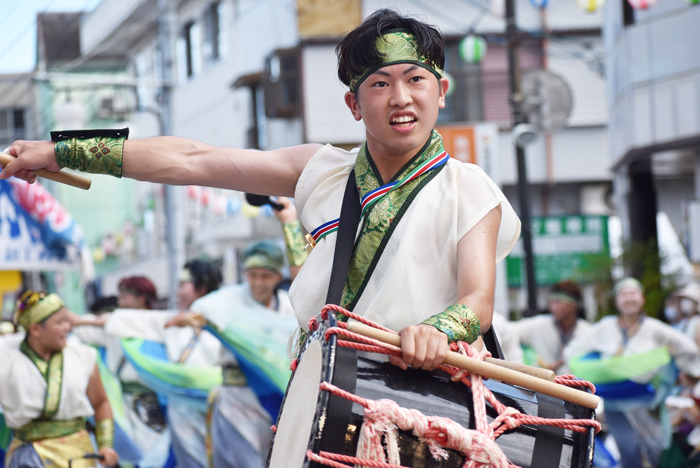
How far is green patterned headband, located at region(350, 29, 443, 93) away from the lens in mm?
2398

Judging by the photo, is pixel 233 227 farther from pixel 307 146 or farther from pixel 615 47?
pixel 307 146

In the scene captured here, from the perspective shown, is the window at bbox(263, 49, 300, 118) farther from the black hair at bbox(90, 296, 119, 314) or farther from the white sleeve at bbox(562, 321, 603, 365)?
the white sleeve at bbox(562, 321, 603, 365)

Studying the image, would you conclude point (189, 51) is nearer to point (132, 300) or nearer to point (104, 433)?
point (132, 300)

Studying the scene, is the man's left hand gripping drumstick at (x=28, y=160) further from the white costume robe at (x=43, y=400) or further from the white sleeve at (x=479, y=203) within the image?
the white costume robe at (x=43, y=400)

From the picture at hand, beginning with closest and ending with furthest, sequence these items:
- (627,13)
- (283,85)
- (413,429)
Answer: (413,429), (627,13), (283,85)

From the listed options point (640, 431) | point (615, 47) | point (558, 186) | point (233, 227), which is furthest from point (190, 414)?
point (233, 227)

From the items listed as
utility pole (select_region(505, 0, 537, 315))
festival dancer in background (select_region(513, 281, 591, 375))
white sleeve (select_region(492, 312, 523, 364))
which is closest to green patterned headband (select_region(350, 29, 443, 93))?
white sleeve (select_region(492, 312, 523, 364))

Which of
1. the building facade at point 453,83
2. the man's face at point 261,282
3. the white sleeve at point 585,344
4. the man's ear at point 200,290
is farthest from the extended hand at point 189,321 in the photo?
the building facade at point 453,83

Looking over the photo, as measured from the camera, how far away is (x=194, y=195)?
20.4 m

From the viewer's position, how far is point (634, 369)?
27.3 feet

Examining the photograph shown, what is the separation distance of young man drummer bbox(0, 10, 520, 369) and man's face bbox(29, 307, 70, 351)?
3898 millimetres

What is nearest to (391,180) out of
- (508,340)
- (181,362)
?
(508,340)

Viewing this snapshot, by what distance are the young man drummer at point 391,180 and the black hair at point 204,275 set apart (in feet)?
19.6

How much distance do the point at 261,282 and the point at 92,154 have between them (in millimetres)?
4625
